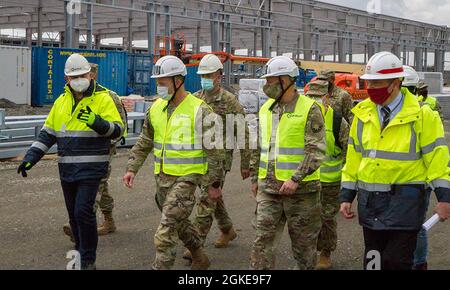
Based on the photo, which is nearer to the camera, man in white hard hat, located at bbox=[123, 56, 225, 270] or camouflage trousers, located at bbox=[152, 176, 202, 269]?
camouflage trousers, located at bbox=[152, 176, 202, 269]

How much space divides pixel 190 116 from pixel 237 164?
8386 millimetres

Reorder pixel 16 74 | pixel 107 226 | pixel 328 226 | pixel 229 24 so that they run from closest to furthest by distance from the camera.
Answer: pixel 328 226 < pixel 107 226 < pixel 16 74 < pixel 229 24

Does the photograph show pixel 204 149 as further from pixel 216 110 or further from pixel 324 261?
pixel 324 261

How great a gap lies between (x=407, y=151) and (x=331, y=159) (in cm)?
234

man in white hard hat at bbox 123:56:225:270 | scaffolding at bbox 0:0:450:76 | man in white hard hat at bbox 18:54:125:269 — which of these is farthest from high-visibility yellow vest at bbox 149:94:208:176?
scaffolding at bbox 0:0:450:76

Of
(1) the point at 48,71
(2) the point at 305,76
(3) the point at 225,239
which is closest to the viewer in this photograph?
(3) the point at 225,239

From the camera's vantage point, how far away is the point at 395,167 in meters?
4.10

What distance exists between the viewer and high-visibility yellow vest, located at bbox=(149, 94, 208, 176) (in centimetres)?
535

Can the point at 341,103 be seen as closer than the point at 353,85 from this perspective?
Yes

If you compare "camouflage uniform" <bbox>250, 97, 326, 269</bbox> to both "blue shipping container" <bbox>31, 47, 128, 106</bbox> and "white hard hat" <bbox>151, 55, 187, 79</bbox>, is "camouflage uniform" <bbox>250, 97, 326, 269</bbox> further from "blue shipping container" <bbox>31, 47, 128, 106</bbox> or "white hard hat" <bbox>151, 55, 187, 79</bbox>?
"blue shipping container" <bbox>31, 47, 128, 106</bbox>

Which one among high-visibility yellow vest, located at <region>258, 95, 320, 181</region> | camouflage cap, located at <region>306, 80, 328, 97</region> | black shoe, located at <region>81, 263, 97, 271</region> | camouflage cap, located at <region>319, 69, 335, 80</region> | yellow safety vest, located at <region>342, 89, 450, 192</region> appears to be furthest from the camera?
camouflage cap, located at <region>319, 69, 335, 80</region>

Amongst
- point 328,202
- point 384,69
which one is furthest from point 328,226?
point 384,69

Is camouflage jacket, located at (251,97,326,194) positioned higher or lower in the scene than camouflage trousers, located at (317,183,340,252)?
higher

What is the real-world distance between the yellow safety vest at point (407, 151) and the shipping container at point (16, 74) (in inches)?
755
